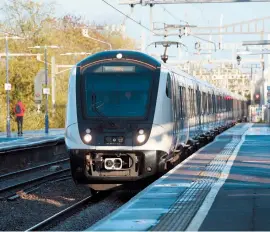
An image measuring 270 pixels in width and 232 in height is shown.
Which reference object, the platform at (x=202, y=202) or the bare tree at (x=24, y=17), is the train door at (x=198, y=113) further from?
the bare tree at (x=24, y=17)

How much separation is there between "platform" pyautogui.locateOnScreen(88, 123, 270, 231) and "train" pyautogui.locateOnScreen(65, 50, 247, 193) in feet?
2.66

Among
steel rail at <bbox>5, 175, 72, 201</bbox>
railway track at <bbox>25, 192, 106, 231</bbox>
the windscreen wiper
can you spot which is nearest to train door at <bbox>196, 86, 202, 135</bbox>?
steel rail at <bbox>5, 175, 72, 201</bbox>

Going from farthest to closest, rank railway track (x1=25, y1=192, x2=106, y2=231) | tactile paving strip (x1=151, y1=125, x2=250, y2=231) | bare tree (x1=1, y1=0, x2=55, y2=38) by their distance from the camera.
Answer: bare tree (x1=1, y1=0, x2=55, y2=38) → railway track (x1=25, y1=192, x2=106, y2=231) → tactile paving strip (x1=151, y1=125, x2=250, y2=231)

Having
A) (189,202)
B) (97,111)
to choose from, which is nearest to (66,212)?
(97,111)

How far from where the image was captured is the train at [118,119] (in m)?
17.2

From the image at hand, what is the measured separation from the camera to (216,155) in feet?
79.6

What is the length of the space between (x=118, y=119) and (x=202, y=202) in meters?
4.95

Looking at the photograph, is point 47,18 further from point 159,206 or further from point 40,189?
point 159,206

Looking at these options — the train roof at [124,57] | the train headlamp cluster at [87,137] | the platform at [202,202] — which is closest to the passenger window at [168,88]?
the train roof at [124,57]

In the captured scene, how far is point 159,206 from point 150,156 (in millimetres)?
4710

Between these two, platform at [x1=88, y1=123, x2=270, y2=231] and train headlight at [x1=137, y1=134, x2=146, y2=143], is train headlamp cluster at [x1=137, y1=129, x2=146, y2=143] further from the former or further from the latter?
platform at [x1=88, y1=123, x2=270, y2=231]

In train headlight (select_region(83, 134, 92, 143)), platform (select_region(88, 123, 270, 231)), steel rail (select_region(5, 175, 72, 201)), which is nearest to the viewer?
platform (select_region(88, 123, 270, 231))

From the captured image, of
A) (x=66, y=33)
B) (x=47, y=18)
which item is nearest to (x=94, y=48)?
(x=66, y=33)

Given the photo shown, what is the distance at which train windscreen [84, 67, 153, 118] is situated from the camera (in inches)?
698
